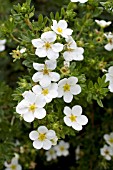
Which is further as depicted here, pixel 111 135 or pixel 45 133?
pixel 111 135

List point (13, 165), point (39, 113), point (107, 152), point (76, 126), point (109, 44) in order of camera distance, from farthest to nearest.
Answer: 1. point (13, 165)
2. point (107, 152)
3. point (109, 44)
4. point (76, 126)
5. point (39, 113)

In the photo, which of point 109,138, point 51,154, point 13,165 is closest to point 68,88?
point 109,138

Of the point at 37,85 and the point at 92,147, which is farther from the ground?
the point at 37,85

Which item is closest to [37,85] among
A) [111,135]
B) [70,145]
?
[111,135]

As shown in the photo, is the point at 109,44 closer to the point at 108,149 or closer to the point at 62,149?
the point at 108,149

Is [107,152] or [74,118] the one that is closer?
[74,118]

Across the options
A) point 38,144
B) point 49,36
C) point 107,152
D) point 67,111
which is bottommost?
point 107,152

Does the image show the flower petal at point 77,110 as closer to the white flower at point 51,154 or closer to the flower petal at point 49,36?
the flower petal at point 49,36

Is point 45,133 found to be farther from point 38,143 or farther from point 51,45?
point 51,45
